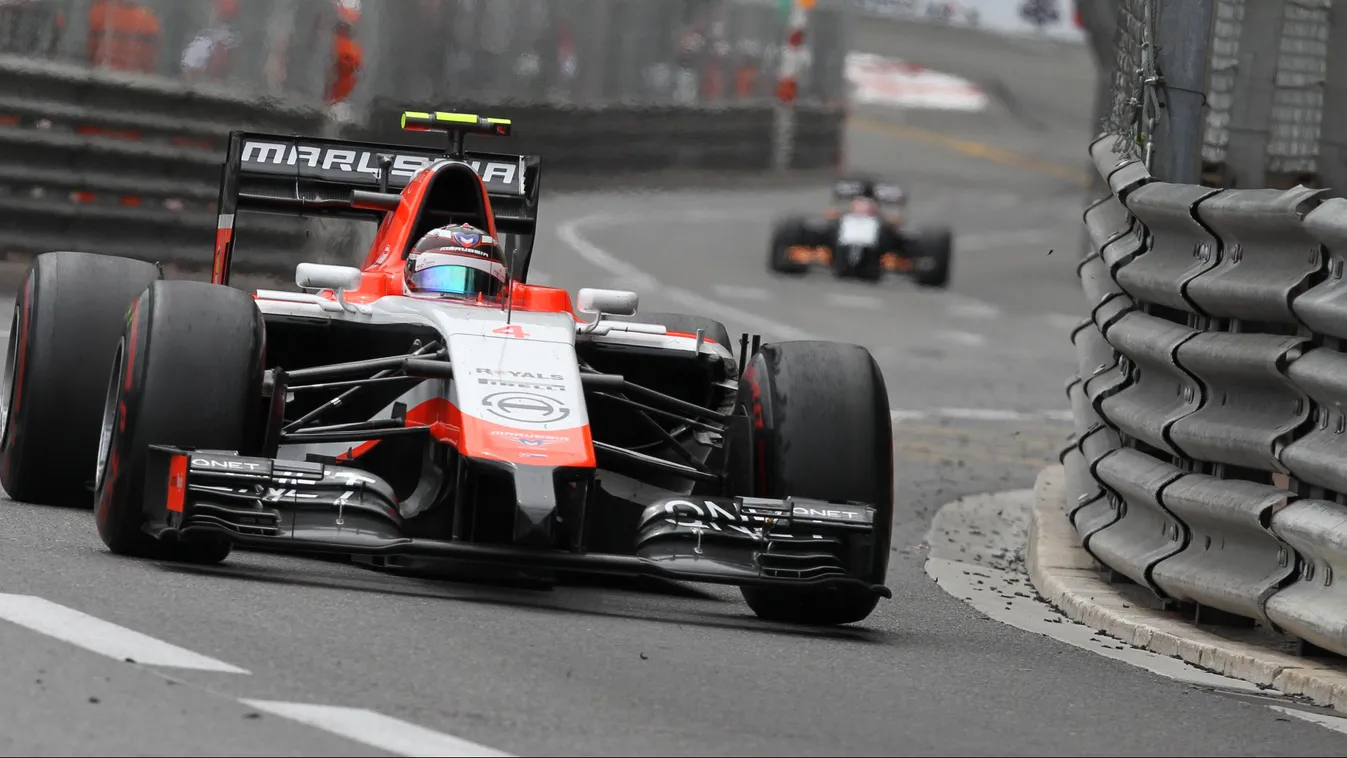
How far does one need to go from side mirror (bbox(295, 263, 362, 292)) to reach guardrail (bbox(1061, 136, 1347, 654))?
2.78 metres

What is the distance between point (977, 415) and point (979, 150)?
34.7 m

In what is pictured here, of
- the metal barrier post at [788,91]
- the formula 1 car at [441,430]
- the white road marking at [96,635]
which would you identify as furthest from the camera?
the metal barrier post at [788,91]

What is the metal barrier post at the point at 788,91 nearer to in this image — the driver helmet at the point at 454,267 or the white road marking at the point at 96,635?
the driver helmet at the point at 454,267

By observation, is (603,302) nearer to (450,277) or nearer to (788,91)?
(450,277)

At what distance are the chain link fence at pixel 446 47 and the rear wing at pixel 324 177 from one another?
9045 mm

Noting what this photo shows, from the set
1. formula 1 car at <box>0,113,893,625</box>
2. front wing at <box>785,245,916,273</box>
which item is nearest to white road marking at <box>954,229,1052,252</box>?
front wing at <box>785,245,916,273</box>

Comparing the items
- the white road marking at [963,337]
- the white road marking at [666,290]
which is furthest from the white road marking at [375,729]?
the white road marking at [963,337]

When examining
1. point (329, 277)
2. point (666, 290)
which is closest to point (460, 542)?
point (329, 277)

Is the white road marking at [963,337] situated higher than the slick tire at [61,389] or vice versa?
the slick tire at [61,389]

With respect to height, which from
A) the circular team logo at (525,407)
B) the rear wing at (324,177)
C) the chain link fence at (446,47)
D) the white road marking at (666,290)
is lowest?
the white road marking at (666,290)

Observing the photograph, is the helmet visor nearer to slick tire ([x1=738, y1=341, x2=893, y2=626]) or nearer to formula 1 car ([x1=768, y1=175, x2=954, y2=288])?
slick tire ([x1=738, y1=341, x2=893, y2=626])

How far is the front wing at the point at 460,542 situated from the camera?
713cm

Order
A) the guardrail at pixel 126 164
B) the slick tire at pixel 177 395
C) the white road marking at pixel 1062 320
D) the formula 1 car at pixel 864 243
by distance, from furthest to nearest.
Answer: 1. the formula 1 car at pixel 864 243
2. the white road marking at pixel 1062 320
3. the guardrail at pixel 126 164
4. the slick tire at pixel 177 395

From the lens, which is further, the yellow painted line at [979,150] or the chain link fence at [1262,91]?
the yellow painted line at [979,150]
